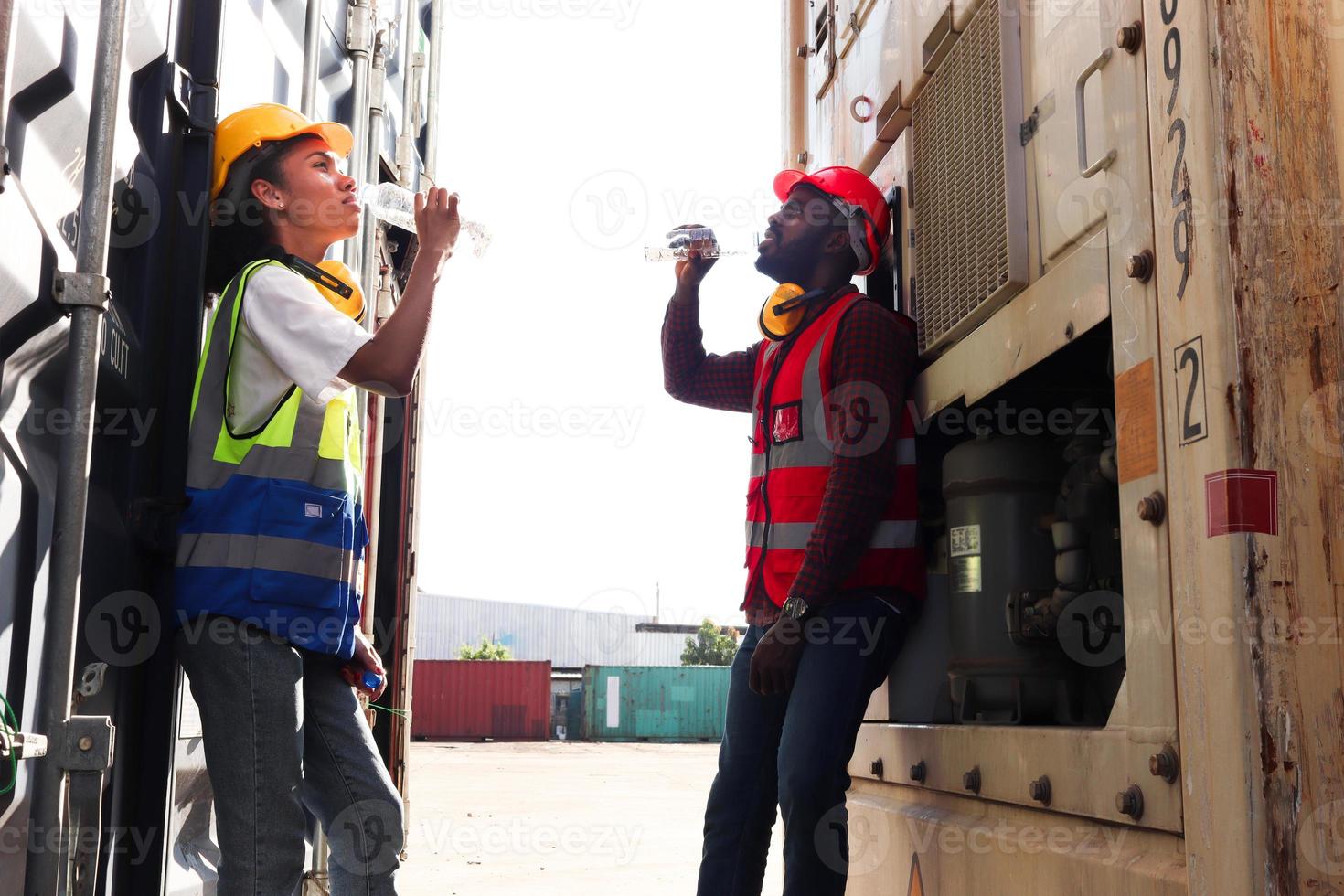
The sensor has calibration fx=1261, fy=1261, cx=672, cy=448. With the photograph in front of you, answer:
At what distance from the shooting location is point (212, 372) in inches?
90.2

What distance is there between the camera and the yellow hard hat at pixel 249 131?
98.5 inches

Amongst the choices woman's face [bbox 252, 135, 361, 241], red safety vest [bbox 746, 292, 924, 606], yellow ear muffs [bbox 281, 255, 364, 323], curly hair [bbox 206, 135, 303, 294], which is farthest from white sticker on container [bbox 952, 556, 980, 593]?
curly hair [bbox 206, 135, 303, 294]

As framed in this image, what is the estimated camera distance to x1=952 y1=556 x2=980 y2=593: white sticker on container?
268cm

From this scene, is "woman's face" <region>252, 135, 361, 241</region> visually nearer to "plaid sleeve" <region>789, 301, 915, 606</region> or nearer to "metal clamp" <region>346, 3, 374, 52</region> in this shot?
"metal clamp" <region>346, 3, 374, 52</region>

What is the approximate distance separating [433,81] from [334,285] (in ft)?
8.26

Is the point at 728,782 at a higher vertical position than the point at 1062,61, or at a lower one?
lower

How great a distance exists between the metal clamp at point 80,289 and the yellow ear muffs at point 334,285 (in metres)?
0.57

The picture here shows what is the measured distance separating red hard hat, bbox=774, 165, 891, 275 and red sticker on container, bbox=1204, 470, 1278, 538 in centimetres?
174

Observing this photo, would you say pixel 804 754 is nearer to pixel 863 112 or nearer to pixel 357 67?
pixel 863 112

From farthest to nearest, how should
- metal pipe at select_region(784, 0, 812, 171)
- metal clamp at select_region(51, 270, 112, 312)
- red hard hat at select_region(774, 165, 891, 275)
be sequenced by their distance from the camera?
metal pipe at select_region(784, 0, 812, 171) < red hard hat at select_region(774, 165, 891, 275) < metal clamp at select_region(51, 270, 112, 312)

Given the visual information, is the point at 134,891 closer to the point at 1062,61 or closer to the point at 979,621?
the point at 979,621

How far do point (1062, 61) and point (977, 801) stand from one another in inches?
57.0

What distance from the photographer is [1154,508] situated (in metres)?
1.81

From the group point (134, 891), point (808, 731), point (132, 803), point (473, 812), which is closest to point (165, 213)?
point (132, 803)
